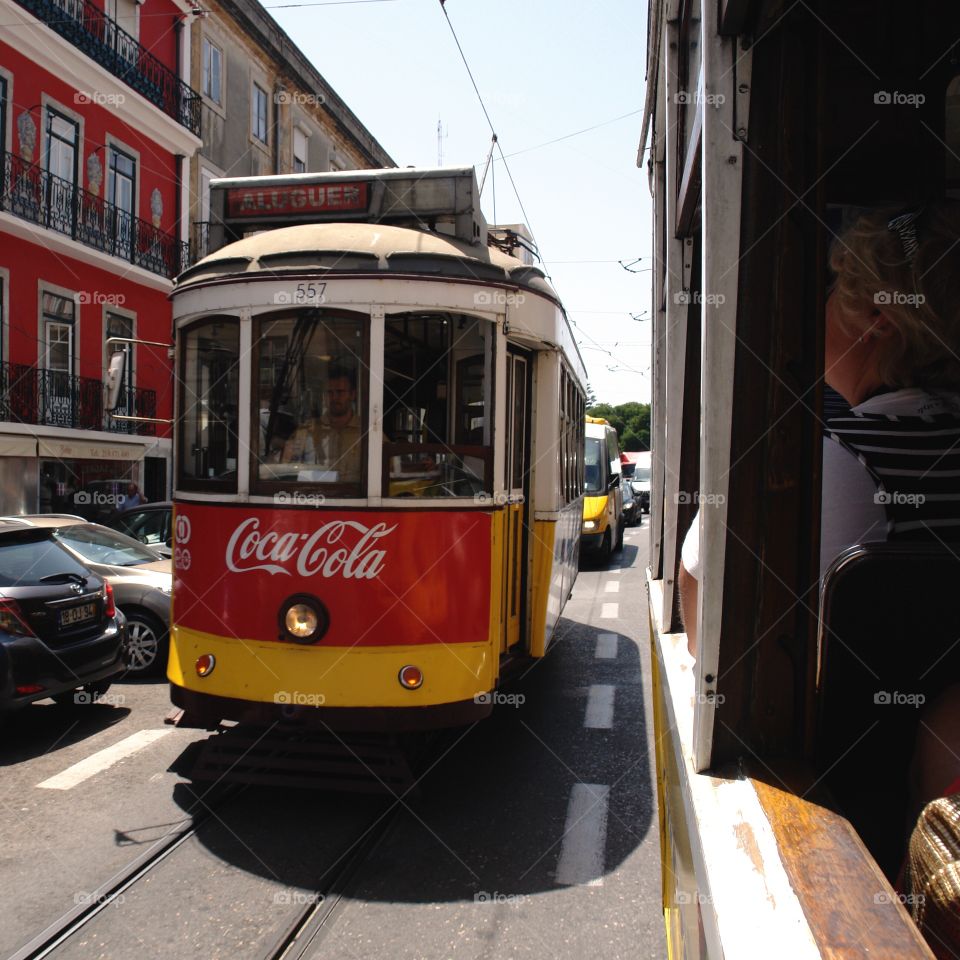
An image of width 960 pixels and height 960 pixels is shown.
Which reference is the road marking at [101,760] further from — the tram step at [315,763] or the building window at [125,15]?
the building window at [125,15]

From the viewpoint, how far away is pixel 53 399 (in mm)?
17062

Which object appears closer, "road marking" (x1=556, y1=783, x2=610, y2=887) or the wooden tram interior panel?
the wooden tram interior panel

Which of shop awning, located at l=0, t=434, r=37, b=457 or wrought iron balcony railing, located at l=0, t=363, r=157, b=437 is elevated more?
wrought iron balcony railing, located at l=0, t=363, r=157, b=437

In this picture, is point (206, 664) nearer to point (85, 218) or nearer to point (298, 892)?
point (298, 892)

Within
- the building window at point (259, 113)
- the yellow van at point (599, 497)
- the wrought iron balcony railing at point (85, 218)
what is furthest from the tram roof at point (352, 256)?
the building window at point (259, 113)

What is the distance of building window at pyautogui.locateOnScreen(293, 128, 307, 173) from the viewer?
89.0 ft

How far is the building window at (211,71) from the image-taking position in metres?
22.2

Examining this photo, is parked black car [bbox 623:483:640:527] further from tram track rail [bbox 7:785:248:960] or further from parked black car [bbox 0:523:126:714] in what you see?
tram track rail [bbox 7:785:248:960]

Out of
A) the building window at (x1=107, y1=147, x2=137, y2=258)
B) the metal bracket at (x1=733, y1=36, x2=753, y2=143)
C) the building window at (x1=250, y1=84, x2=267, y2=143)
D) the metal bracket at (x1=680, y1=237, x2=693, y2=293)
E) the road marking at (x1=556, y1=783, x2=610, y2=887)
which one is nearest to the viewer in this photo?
the metal bracket at (x1=733, y1=36, x2=753, y2=143)

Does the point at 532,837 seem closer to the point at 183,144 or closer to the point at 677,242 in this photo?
the point at 677,242

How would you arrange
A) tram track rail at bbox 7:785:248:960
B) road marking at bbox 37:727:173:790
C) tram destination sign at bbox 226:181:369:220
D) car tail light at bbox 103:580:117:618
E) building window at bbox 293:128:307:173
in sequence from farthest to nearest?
building window at bbox 293:128:307:173 → car tail light at bbox 103:580:117:618 → tram destination sign at bbox 226:181:369:220 → road marking at bbox 37:727:173:790 → tram track rail at bbox 7:785:248:960

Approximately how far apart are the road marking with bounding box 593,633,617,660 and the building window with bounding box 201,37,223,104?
1838 cm

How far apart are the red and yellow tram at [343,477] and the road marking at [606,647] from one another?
14.4 ft

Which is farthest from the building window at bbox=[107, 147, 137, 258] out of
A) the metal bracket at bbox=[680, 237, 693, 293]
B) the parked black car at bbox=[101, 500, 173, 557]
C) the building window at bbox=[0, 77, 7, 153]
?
the metal bracket at bbox=[680, 237, 693, 293]
